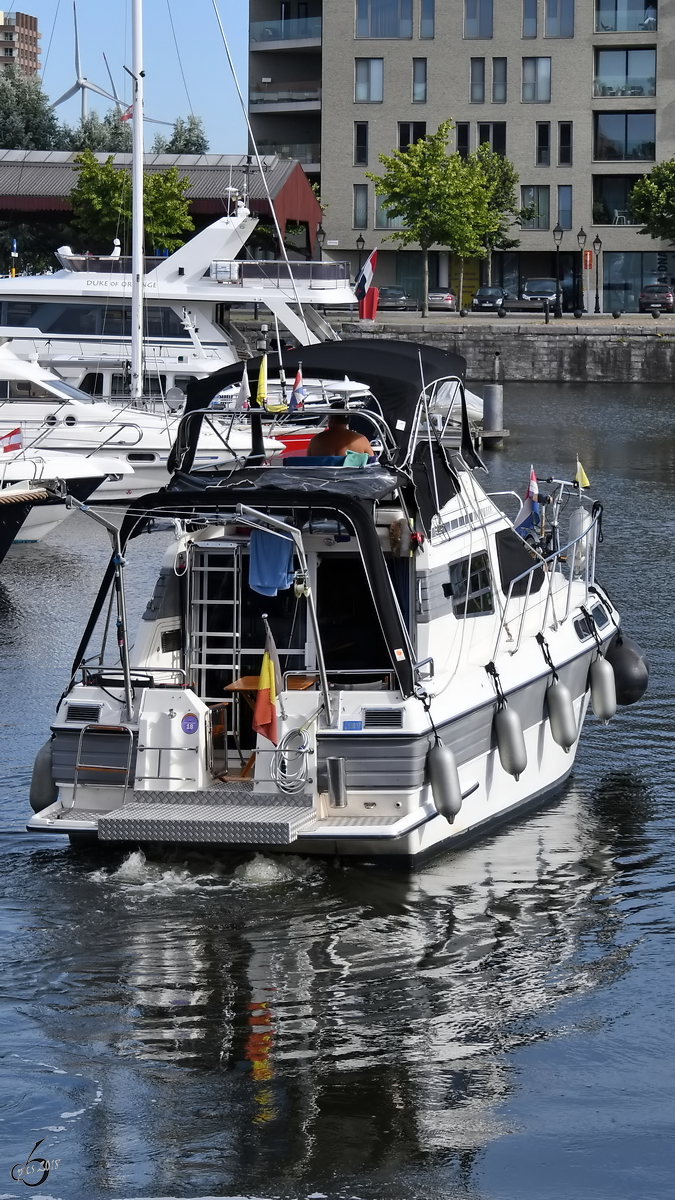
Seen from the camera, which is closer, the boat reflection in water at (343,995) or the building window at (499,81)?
the boat reflection in water at (343,995)

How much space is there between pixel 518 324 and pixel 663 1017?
48761 millimetres

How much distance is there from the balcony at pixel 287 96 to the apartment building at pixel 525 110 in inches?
51.8

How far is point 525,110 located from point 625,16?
222 inches

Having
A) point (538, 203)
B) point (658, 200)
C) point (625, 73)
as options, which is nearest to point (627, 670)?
point (658, 200)

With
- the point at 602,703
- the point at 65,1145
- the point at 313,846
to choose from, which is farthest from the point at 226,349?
the point at 65,1145

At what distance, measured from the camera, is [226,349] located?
110ft

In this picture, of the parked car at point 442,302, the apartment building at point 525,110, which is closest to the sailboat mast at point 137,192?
the parked car at point 442,302

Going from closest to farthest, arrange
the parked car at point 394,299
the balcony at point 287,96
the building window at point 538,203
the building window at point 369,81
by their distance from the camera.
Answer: the parked car at point 394,299 < the building window at point 538,203 < the building window at point 369,81 < the balcony at point 287,96

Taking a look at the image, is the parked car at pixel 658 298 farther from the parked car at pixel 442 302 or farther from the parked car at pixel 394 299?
the parked car at pixel 394 299

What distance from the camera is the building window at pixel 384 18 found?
2758 inches

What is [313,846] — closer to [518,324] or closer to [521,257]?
[518,324]

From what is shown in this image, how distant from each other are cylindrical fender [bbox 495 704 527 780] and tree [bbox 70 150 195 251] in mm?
43796

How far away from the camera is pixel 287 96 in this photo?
74125 mm

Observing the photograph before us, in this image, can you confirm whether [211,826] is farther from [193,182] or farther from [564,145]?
[564,145]
